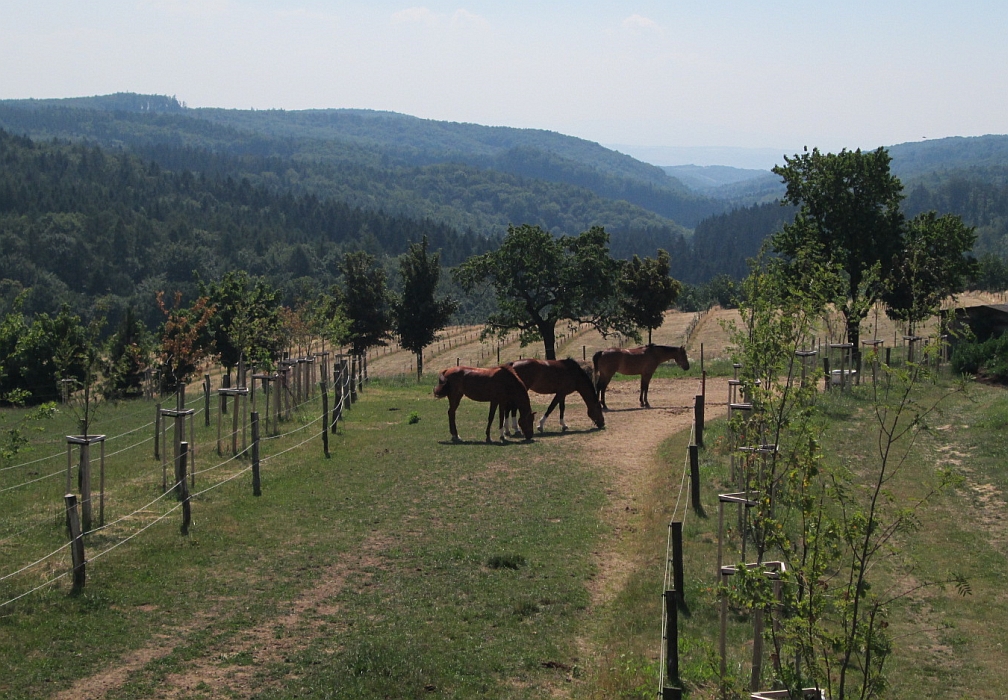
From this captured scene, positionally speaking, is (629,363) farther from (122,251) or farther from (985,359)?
(122,251)

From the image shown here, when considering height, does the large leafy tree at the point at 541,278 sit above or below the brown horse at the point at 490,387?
above

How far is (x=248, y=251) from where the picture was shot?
178 m

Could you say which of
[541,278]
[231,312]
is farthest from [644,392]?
[231,312]

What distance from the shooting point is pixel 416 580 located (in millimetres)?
12844

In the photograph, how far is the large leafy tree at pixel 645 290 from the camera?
48.9m

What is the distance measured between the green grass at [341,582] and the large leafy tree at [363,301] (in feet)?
107

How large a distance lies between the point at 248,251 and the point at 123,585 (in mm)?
173475

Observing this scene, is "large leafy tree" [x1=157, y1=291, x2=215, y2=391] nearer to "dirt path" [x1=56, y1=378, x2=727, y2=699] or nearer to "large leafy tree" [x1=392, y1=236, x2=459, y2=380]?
"dirt path" [x1=56, y1=378, x2=727, y2=699]

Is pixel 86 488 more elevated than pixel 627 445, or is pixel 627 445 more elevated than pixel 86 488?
→ pixel 86 488

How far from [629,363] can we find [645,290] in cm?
1852

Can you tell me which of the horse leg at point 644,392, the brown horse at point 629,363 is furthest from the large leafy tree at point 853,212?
the horse leg at point 644,392

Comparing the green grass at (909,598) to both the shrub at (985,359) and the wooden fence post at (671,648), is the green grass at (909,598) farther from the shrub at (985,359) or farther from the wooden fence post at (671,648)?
the shrub at (985,359)

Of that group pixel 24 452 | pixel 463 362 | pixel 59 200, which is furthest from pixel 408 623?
pixel 59 200

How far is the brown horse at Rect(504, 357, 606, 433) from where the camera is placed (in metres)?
26.1
